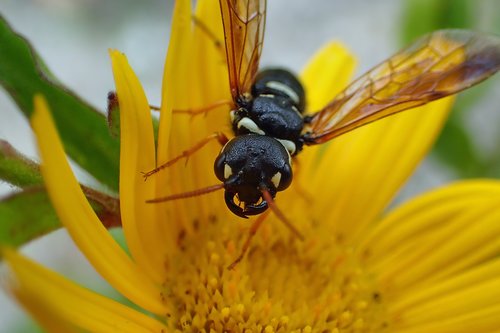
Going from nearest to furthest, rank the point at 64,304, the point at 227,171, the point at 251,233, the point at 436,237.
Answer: the point at 64,304
the point at 227,171
the point at 251,233
the point at 436,237

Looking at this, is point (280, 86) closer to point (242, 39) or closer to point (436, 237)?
point (242, 39)

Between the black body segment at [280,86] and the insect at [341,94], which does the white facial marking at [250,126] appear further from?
the black body segment at [280,86]

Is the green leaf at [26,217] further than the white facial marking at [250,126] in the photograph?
No

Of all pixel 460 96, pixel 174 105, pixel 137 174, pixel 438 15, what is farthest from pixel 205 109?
pixel 460 96

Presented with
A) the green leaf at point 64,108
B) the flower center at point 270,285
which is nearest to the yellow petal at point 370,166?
the flower center at point 270,285

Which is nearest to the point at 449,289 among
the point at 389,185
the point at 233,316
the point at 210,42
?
the point at 389,185

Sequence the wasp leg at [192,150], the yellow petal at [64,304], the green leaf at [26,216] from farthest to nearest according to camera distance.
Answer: the wasp leg at [192,150] < the green leaf at [26,216] < the yellow petal at [64,304]
